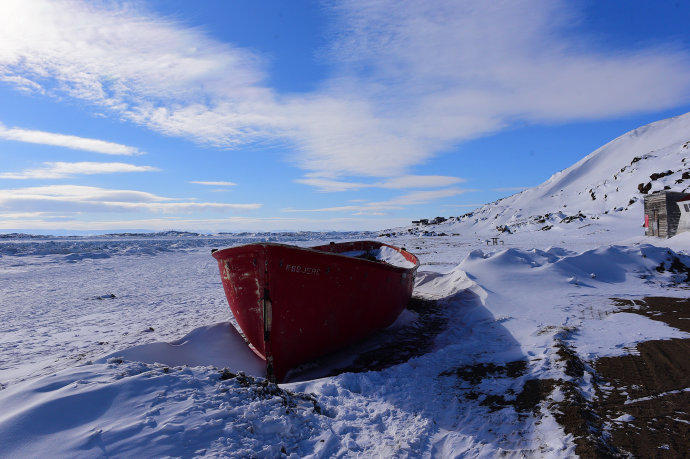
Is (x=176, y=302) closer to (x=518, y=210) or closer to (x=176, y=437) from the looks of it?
(x=176, y=437)

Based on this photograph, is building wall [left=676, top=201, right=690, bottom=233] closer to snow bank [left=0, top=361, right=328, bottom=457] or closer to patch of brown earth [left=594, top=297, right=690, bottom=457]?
patch of brown earth [left=594, top=297, right=690, bottom=457]

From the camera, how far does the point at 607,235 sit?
2684cm

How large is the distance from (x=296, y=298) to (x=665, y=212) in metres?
21.5

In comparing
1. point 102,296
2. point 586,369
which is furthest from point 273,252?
point 102,296

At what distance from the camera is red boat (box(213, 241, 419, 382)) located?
5527 mm

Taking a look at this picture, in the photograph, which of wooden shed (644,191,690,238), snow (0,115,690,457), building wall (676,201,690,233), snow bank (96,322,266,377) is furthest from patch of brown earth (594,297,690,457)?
wooden shed (644,191,690,238)

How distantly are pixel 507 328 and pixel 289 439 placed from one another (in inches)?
204

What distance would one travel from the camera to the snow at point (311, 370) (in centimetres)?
310

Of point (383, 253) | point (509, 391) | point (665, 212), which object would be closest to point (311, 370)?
point (509, 391)

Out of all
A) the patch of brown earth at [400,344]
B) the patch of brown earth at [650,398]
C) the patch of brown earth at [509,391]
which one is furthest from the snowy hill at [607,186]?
the patch of brown earth at [509,391]

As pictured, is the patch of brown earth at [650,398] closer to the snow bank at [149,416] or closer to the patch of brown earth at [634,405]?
the patch of brown earth at [634,405]

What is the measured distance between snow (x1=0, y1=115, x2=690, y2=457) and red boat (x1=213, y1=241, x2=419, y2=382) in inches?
16.2

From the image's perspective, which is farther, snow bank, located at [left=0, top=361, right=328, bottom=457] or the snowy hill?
the snowy hill

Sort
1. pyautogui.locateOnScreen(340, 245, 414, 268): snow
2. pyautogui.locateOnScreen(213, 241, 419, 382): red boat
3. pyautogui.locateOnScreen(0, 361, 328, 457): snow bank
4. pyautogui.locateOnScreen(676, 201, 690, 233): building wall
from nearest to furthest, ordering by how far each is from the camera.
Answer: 1. pyautogui.locateOnScreen(0, 361, 328, 457): snow bank
2. pyautogui.locateOnScreen(213, 241, 419, 382): red boat
3. pyautogui.locateOnScreen(340, 245, 414, 268): snow
4. pyautogui.locateOnScreen(676, 201, 690, 233): building wall
